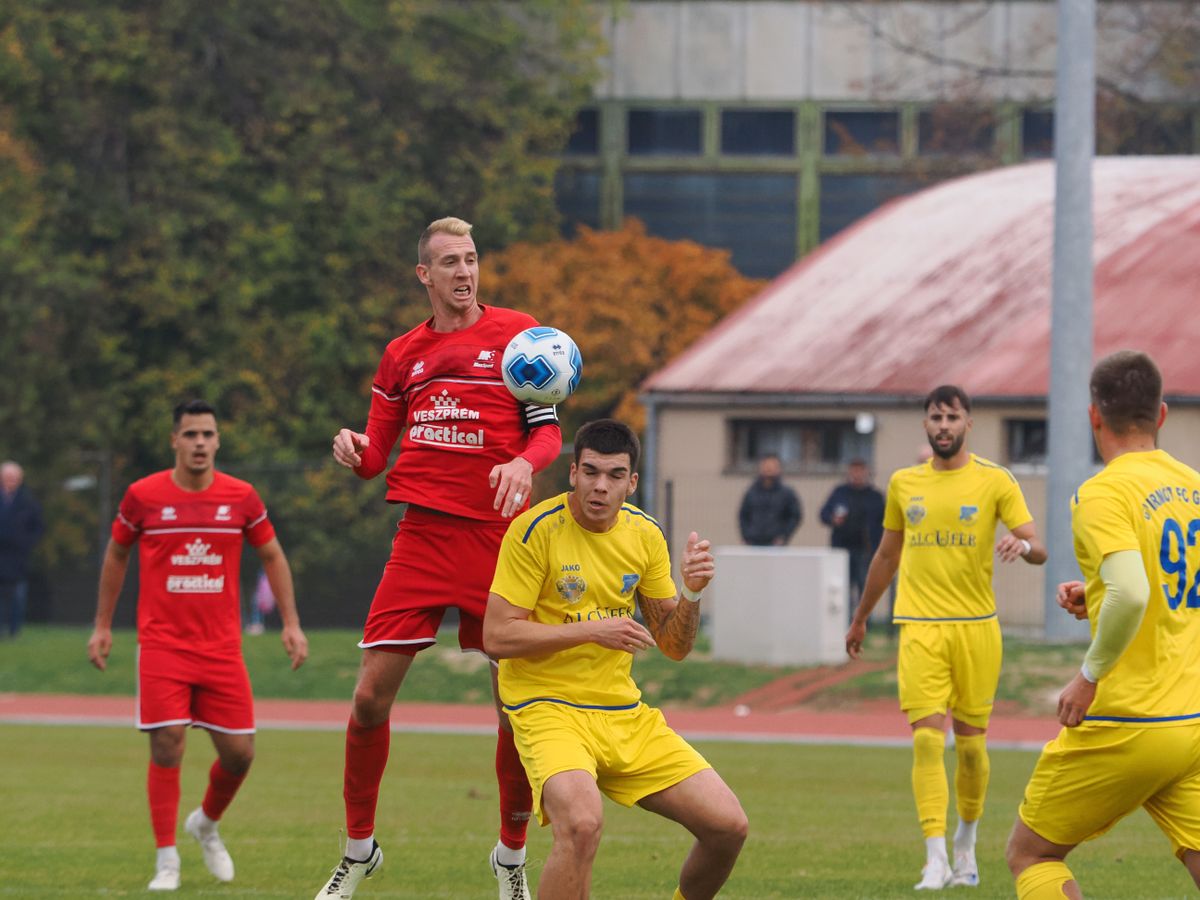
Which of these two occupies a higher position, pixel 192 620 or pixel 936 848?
pixel 192 620

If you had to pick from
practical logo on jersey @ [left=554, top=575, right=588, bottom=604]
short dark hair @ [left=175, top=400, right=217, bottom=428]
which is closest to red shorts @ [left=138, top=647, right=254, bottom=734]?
short dark hair @ [left=175, top=400, right=217, bottom=428]

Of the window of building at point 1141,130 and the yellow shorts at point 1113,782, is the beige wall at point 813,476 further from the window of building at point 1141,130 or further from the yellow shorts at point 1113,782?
the yellow shorts at point 1113,782

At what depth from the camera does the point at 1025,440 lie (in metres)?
30.7

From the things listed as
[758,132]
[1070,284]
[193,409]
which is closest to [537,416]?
[193,409]

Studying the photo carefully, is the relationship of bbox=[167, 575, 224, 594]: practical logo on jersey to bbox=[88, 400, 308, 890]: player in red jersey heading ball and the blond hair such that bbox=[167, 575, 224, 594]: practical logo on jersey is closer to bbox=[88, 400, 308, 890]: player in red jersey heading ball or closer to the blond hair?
bbox=[88, 400, 308, 890]: player in red jersey heading ball

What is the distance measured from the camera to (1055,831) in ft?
23.3

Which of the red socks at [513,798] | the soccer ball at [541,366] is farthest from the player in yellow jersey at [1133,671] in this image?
the red socks at [513,798]

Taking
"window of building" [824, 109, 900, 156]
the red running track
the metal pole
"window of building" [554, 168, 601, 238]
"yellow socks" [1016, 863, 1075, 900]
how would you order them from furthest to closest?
"window of building" [824, 109, 900, 156]
"window of building" [554, 168, 601, 238]
the metal pole
the red running track
"yellow socks" [1016, 863, 1075, 900]

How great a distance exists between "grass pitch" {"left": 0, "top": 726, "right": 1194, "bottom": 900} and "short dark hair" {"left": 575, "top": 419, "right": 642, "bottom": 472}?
2928 mm

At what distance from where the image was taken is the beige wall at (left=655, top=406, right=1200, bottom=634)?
2859 centimetres

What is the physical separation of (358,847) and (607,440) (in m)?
2.41

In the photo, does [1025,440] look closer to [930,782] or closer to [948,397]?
[948,397]

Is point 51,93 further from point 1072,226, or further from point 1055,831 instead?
point 1055,831

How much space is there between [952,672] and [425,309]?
3190 centimetres
